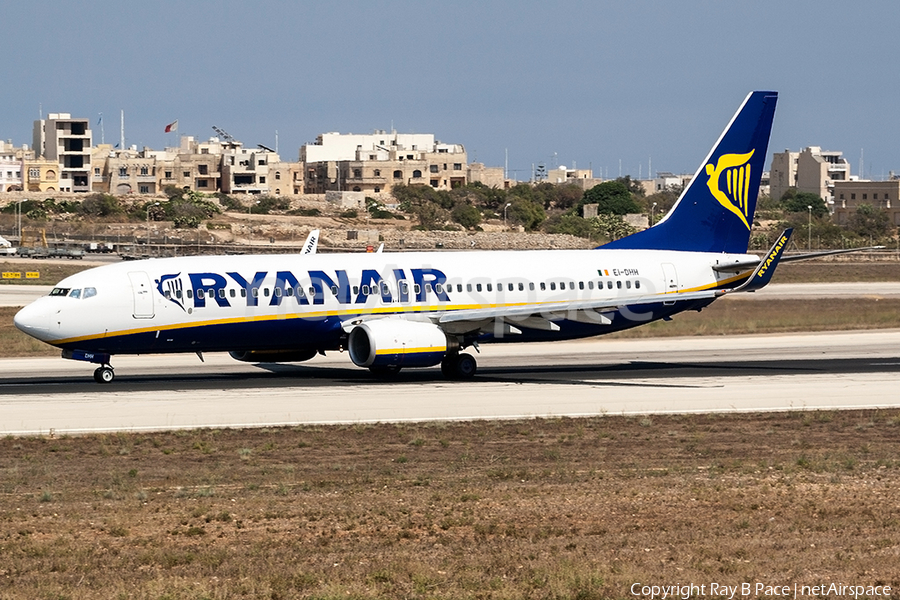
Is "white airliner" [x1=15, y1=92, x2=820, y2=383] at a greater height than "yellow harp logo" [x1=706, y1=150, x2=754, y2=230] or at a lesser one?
lesser

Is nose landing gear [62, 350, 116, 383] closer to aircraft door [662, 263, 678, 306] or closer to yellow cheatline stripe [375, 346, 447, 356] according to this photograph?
yellow cheatline stripe [375, 346, 447, 356]

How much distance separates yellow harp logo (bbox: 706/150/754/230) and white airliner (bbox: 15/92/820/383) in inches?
2.0

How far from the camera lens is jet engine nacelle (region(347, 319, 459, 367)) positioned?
38.9 meters

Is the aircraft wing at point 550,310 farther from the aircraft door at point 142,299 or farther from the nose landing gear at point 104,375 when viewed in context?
the nose landing gear at point 104,375

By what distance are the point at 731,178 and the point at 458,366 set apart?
44.8 feet

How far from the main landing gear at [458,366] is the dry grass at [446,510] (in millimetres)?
10745

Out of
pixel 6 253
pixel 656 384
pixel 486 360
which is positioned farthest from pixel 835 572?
pixel 6 253

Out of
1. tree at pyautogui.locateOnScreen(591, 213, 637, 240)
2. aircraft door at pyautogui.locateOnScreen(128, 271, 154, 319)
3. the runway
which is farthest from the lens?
tree at pyautogui.locateOnScreen(591, 213, 637, 240)

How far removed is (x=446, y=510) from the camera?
66.5 feet

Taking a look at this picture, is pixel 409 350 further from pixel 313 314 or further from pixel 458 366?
pixel 313 314

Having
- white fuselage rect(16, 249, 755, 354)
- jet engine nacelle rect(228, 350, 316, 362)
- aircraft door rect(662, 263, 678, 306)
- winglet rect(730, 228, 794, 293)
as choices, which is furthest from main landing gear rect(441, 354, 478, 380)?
winglet rect(730, 228, 794, 293)

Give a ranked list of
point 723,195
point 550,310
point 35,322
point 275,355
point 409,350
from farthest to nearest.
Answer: point 723,195, point 275,355, point 550,310, point 409,350, point 35,322

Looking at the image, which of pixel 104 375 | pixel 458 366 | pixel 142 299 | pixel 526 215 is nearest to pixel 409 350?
pixel 458 366

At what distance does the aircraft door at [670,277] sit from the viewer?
45719mm
